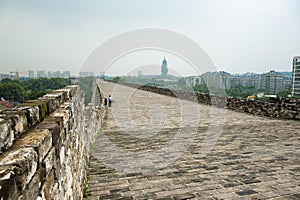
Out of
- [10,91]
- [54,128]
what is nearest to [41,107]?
[54,128]

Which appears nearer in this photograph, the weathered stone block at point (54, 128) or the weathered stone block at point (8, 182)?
the weathered stone block at point (8, 182)

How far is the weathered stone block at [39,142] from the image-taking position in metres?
1.34

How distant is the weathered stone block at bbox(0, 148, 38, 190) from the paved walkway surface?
2.14 meters

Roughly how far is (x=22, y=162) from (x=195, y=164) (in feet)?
12.3

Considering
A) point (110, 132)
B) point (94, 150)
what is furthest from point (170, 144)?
point (110, 132)

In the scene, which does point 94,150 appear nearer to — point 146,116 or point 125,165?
point 125,165

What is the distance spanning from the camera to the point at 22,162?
1.13 m

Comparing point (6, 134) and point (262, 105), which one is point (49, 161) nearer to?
point (6, 134)

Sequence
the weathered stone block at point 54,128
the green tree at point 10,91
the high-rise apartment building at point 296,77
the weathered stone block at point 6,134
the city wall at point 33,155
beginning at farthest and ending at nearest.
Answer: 1. the green tree at point 10,91
2. the high-rise apartment building at point 296,77
3. the weathered stone block at point 54,128
4. the weathered stone block at point 6,134
5. the city wall at point 33,155

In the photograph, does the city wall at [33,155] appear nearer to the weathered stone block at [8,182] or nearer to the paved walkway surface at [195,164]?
the weathered stone block at [8,182]

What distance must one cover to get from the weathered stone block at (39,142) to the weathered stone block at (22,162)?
6 cm

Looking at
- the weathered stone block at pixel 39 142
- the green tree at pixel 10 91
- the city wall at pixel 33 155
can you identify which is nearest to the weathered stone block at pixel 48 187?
the city wall at pixel 33 155

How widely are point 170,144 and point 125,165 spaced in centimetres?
182

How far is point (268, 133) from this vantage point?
7.41 m
